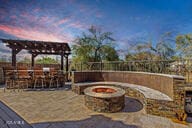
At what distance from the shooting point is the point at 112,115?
3.46 meters

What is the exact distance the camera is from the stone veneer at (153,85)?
3.40 metres

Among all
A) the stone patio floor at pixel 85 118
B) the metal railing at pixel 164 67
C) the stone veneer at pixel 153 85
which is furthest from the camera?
the metal railing at pixel 164 67

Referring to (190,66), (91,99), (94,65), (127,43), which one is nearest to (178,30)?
(127,43)

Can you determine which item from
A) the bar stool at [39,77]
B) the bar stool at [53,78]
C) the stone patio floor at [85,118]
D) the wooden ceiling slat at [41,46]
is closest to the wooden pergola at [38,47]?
the wooden ceiling slat at [41,46]

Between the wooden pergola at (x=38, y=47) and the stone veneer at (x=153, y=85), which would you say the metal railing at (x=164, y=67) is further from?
the wooden pergola at (x=38, y=47)

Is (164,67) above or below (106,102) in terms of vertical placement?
above

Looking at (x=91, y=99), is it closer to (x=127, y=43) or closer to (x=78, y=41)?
(x=78, y=41)

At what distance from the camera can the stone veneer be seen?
3.40m

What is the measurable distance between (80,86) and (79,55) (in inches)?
220

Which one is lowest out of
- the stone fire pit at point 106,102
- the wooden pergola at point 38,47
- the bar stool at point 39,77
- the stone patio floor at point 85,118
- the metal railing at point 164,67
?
the stone patio floor at point 85,118

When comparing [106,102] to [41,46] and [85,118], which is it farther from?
[41,46]

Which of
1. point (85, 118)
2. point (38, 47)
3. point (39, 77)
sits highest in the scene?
point (38, 47)

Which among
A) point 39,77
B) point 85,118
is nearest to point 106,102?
point 85,118

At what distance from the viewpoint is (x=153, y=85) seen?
16.3ft
